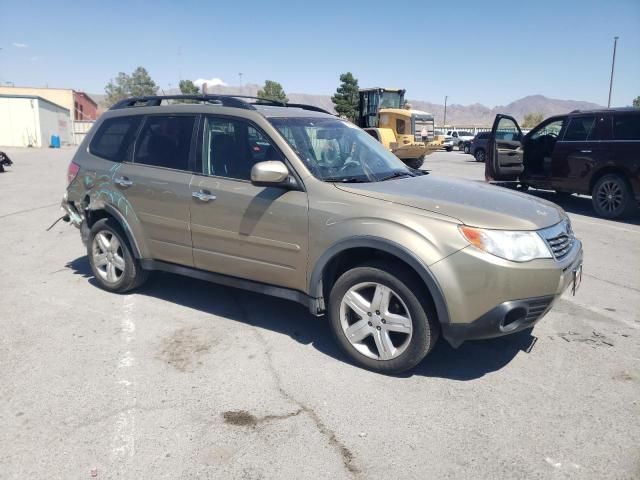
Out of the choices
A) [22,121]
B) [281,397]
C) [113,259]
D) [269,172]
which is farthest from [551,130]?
[22,121]

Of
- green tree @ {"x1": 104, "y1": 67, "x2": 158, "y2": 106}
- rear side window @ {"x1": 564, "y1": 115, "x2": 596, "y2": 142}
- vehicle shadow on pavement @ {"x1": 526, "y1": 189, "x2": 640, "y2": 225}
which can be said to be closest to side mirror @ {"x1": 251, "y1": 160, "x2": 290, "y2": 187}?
rear side window @ {"x1": 564, "y1": 115, "x2": 596, "y2": 142}

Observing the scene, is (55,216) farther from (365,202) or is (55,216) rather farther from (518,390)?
(518,390)

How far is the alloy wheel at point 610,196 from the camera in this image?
9391 millimetres

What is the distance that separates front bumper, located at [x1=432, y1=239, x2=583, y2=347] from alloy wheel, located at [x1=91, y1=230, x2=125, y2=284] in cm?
331

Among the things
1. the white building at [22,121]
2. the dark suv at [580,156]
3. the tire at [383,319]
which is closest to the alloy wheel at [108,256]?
the tire at [383,319]

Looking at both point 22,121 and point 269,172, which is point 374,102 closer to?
point 269,172

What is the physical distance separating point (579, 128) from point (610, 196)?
4.63 ft

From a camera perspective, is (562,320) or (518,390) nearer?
(518,390)

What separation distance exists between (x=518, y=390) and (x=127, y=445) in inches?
95.9

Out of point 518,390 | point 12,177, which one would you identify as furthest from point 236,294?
point 12,177

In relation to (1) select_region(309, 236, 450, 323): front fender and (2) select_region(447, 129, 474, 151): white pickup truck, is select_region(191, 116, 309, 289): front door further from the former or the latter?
(2) select_region(447, 129, 474, 151): white pickup truck

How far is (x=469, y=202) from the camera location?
361cm

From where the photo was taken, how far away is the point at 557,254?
3.47m

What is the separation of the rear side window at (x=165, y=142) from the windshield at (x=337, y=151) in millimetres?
887
